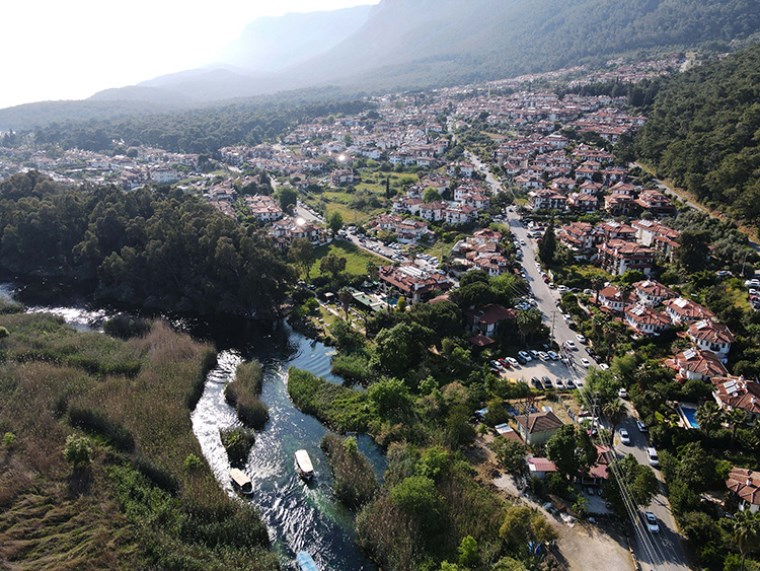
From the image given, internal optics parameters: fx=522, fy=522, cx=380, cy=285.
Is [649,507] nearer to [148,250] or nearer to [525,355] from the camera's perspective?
[525,355]

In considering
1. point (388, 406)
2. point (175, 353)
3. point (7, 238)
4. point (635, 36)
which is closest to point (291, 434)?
point (388, 406)

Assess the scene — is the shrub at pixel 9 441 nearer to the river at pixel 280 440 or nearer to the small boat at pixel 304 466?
the river at pixel 280 440

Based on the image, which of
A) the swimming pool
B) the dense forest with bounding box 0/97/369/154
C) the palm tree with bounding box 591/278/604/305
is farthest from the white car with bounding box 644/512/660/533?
the dense forest with bounding box 0/97/369/154

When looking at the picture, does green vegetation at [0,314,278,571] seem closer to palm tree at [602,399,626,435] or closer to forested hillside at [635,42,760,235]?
palm tree at [602,399,626,435]

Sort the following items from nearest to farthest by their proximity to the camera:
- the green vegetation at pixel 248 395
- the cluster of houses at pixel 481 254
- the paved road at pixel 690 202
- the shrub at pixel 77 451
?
the shrub at pixel 77 451
the green vegetation at pixel 248 395
the paved road at pixel 690 202
the cluster of houses at pixel 481 254

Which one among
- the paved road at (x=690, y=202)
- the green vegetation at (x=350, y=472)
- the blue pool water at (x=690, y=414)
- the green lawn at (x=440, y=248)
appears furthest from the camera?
the green lawn at (x=440, y=248)

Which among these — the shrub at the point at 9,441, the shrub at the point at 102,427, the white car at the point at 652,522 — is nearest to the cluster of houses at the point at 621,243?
the white car at the point at 652,522

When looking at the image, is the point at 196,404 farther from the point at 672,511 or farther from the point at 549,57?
the point at 549,57
